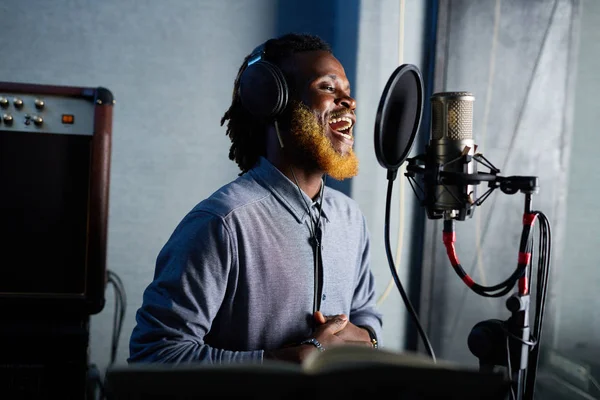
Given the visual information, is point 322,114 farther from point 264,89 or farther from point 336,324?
point 336,324

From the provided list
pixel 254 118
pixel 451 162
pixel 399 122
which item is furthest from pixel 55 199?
pixel 451 162

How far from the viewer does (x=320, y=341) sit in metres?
1.27

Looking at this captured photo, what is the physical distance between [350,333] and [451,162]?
0.51 meters

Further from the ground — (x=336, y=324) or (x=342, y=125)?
(x=342, y=125)

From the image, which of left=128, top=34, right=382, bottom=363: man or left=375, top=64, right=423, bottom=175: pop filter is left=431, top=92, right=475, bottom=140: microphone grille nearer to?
left=375, top=64, right=423, bottom=175: pop filter

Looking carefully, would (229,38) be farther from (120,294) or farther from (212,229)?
(212,229)

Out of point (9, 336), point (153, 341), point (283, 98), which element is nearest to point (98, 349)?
point (9, 336)

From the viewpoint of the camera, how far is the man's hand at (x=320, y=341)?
1.22 meters

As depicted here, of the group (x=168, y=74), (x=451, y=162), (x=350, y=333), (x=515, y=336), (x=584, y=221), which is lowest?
(x=350, y=333)

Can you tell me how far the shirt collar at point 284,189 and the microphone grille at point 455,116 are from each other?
471 mm

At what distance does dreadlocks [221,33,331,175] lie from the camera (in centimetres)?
155

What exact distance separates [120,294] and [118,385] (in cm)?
171

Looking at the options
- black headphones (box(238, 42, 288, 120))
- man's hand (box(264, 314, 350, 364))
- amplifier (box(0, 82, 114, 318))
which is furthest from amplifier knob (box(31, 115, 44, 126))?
man's hand (box(264, 314, 350, 364))

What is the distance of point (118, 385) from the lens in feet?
2.08
